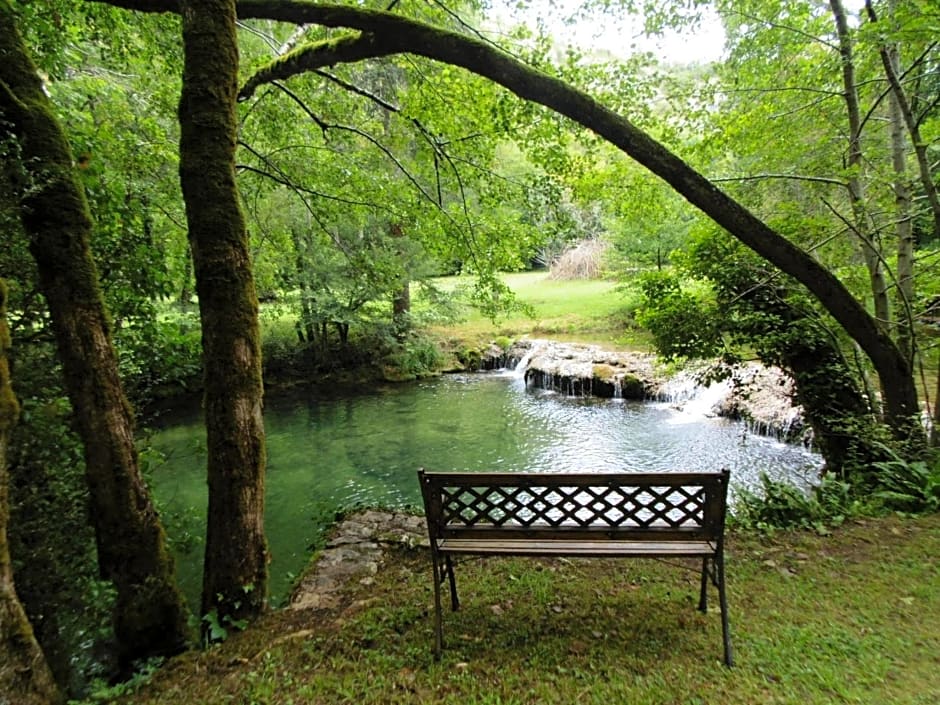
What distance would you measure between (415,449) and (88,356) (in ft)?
21.6

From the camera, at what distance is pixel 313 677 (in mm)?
2512

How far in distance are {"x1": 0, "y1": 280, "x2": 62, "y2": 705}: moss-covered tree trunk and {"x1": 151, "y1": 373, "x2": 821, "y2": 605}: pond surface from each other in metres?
1.98

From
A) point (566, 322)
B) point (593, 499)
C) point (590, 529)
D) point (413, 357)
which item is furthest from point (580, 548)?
point (566, 322)

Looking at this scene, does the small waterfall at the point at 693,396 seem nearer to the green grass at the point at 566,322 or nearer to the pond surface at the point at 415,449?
the pond surface at the point at 415,449

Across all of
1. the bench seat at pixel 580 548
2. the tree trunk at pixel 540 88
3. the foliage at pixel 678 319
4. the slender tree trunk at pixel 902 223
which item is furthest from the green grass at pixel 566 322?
the bench seat at pixel 580 548

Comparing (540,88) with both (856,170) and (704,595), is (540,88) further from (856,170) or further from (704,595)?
(704,595)

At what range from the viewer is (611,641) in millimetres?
2771

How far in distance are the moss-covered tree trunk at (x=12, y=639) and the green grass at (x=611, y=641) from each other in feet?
1.44

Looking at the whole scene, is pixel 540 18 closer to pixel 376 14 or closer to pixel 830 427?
pixel 376 14

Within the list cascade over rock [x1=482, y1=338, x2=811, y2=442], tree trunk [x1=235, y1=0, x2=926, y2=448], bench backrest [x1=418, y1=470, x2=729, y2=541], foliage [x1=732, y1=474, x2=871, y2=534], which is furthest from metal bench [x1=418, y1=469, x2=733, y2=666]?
cascade over rock [x1=482, y1=338, x2=811, y2=442]

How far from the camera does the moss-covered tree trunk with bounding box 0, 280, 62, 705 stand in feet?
6.72

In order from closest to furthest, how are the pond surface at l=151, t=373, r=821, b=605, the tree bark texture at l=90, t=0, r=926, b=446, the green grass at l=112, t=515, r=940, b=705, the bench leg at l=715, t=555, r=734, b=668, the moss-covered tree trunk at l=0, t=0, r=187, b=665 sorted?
the green grass at l=112, t=515, r=940, b=705, the bench leg at l=715, t=555, r=734, b=668, the moss-covered tree trunk at l=0, t=0, r=187, b=665, the tree bark texture at l=90, t=0, r=926, b=446, the pond surface at l=151, t=373, r=821, b=605

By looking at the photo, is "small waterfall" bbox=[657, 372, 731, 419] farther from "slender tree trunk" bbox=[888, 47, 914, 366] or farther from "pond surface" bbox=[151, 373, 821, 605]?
"slender tree trunk" bbox=[888, 47, 914, 366]

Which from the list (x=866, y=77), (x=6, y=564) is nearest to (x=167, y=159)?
(x=6, y=564)
